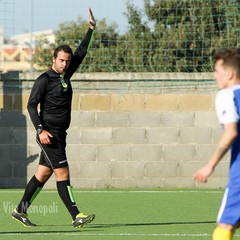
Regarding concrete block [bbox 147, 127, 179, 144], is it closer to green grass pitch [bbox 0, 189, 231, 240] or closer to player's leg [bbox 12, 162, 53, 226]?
green grass pitch [bbox 0, 189, 231, 240]

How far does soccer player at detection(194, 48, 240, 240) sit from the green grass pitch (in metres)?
2.60

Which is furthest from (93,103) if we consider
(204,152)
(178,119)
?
(204,152)

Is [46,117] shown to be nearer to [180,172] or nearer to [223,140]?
[223,140]

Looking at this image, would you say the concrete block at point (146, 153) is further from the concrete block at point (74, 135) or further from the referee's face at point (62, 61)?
the referee's face at point (62, 61)

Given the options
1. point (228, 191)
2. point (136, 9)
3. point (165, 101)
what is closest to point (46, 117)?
point (228, 191)

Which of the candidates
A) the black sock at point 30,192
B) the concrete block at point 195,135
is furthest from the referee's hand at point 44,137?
the concrete block at point 195,135

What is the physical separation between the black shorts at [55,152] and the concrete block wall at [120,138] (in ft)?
15.5

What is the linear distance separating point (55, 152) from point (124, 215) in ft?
5.10

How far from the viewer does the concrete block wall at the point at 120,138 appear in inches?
584

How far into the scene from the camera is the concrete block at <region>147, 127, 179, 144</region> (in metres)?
14.9

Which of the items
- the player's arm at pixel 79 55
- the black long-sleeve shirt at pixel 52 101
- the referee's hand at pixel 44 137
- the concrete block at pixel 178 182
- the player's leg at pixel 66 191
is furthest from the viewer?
the concrete block at pixel 178 182

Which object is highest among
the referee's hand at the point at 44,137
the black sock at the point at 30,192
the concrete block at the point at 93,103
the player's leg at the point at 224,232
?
the concrete block at the point at 93,103

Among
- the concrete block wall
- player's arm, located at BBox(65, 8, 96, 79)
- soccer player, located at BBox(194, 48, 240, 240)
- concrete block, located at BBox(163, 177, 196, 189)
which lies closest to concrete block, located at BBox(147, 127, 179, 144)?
the concrete block wall

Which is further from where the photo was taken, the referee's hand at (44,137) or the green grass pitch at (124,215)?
the referee's hand at (44,137)
